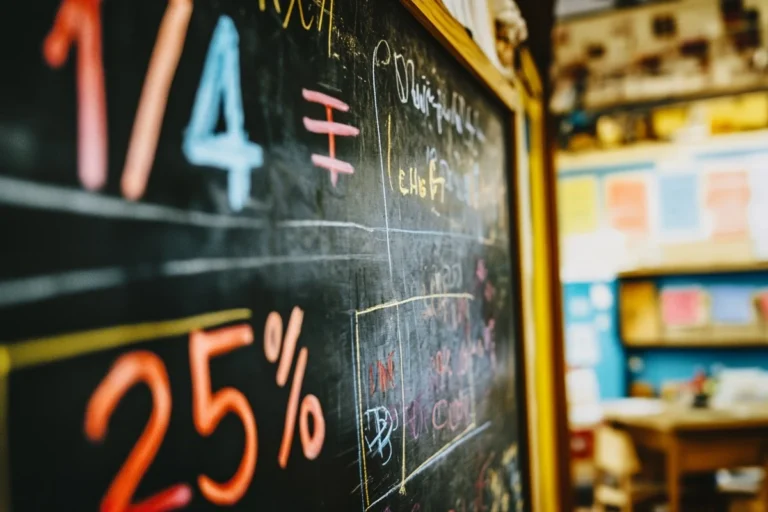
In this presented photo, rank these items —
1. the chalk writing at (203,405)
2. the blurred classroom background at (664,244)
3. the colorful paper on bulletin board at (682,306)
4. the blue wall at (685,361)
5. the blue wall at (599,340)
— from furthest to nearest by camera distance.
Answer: the blue wall at (599,340), the colorful paper on bulletin board at (682,306), the blue wall at (685,361), the blurred classroom background at (664,244), the chalk writing at (203,405)

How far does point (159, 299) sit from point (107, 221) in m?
0.13

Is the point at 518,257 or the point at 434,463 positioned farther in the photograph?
the point at 518,257

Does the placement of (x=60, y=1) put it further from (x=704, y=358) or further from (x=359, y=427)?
(x=704, y=358)

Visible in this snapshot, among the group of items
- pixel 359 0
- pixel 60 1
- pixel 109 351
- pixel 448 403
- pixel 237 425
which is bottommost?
pixel 448 403

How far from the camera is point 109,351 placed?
28.0 inches

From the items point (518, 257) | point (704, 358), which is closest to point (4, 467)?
point (518, 257)

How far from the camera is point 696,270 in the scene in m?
6.57

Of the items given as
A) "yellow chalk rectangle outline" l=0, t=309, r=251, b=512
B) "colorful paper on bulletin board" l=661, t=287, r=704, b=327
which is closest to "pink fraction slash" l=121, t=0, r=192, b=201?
"yellow chalk rectangle outline" l=0, t=309, r=251, b=512

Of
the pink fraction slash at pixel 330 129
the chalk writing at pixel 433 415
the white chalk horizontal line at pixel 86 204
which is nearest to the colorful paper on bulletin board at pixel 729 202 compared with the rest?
the chalk writing at pixel 433 415

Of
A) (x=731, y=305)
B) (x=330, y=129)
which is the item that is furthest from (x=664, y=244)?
(x=330, y=129)

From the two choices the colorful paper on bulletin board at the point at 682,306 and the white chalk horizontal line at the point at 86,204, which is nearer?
the white chalk horizontal line at the point at 86,204

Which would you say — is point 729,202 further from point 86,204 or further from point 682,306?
point 86,204

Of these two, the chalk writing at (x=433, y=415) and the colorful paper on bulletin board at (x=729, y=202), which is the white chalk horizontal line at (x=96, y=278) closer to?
the chalk writing at (x=433, y=415)

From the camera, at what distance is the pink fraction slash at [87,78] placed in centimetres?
67
